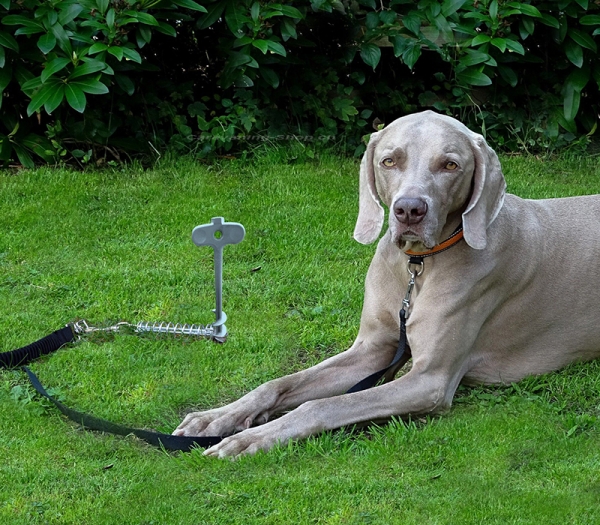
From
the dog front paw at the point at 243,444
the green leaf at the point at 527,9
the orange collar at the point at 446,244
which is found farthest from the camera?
the green leaf at the point at 527,9

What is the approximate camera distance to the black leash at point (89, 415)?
3.80m

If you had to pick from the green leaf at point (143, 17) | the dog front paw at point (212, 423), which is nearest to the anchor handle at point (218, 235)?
the dog front paw at point (212, 423)

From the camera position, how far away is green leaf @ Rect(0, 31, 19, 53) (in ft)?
21.0

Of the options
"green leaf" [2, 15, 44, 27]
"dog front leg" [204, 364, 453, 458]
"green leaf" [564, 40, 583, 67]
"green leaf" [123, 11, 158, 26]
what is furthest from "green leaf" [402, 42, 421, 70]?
"dog front leg" [204, 364, 453, 458]

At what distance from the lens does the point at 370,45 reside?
7.08m

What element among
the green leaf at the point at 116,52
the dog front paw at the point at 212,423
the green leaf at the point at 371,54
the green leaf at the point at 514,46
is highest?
the green leaf at the point at 116,52

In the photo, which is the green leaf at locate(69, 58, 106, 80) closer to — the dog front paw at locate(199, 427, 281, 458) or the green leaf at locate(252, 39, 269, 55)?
the green leaf at locate(252, 39, 269, 55)

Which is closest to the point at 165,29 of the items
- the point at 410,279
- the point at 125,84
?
the point at 125,84

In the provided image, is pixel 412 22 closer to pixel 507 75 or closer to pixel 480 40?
pixel 480 40

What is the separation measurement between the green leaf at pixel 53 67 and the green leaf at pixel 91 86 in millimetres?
129

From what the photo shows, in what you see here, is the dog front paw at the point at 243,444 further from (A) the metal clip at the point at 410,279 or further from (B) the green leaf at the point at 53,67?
(B) the green leaf at the point at 53,67

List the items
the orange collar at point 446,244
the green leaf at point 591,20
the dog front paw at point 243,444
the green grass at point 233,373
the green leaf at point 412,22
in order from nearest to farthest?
the green grass at point 233,373 → the dog front paw at point 243,444 → the orange collar at point 446,244 → the green leaf at point 591,20 → the green leaf at point 412,22

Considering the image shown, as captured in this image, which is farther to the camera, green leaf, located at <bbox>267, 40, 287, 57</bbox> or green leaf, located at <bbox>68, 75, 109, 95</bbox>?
green leaf, located at <bbox>267, 40, 287, 57</bbox>

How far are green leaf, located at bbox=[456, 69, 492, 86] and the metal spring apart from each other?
307cm
